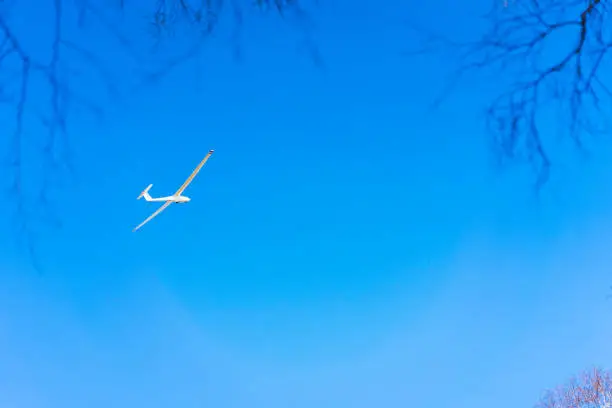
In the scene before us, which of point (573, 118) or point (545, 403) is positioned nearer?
point (573, 118)

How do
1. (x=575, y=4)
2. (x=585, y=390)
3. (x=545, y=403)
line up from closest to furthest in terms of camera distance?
(x=575, y=4)
(x=545, y=403)
(x=585, y=390)

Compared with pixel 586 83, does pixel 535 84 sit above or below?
below

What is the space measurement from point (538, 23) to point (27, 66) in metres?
1.37

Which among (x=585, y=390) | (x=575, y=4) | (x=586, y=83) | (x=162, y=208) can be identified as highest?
(x=575, y=4)

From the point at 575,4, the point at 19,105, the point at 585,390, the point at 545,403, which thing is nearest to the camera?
the point at 19,105

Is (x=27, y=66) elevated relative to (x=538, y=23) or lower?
lower

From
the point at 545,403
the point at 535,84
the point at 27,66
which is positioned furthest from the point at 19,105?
the point at 545,403

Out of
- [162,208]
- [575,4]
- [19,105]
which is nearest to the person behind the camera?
[19,105]

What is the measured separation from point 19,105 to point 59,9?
332 mm

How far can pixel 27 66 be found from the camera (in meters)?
1.44

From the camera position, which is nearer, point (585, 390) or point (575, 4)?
point (575, 4)

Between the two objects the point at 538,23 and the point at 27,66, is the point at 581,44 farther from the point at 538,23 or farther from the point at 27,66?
the point at 27,66

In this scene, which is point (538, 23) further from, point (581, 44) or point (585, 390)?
point (585, 390)

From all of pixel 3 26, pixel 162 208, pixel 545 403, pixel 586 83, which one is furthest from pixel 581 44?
pixel 545 403
